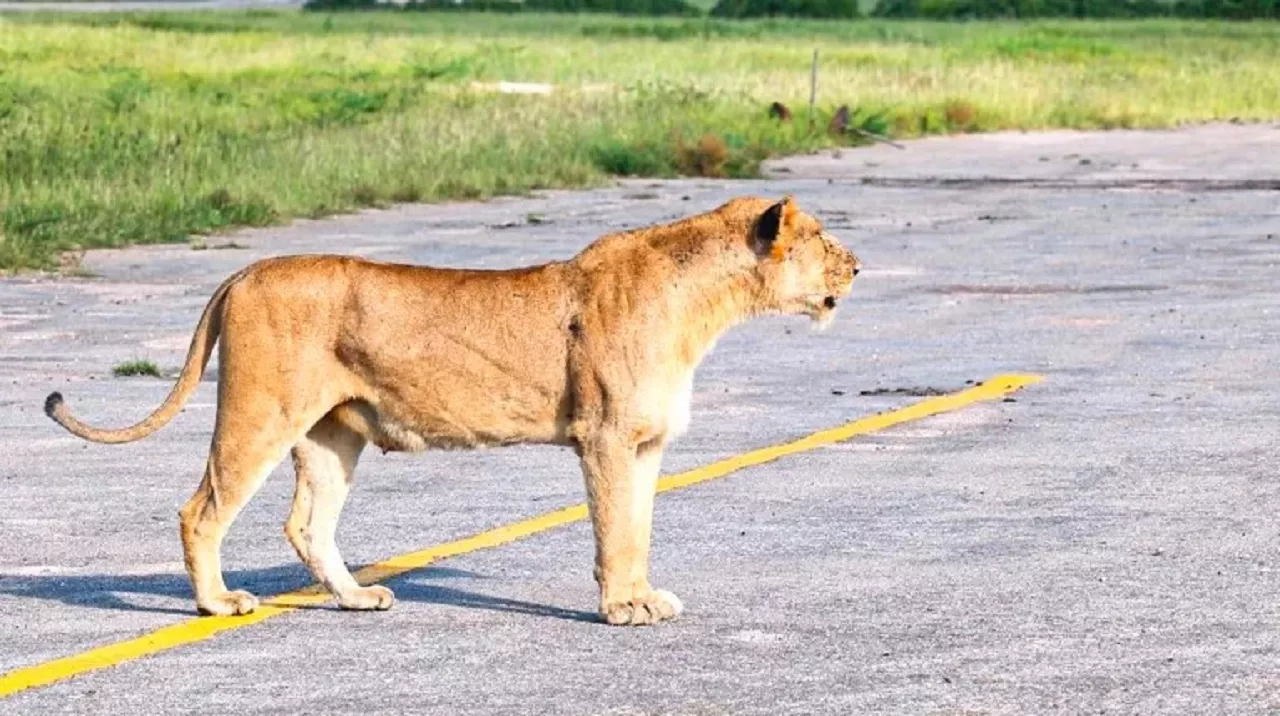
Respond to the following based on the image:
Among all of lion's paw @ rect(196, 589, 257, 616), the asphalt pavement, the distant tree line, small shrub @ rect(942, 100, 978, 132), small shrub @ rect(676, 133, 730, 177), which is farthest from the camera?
the distant tree line

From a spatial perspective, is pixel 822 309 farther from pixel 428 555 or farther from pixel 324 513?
pixel 428 555

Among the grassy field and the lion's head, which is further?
the grassy field

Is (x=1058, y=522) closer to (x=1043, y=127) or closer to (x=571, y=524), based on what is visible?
(x=571, y=524)

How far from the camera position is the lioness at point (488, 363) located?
339 inches

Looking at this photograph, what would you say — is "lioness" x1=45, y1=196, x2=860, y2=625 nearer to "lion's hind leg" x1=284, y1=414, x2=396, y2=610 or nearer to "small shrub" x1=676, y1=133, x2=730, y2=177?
"lion's hind leg" x1=284, y1=414, x2=396, y2=610

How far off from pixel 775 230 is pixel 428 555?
182 centimetres

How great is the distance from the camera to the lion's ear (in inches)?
349

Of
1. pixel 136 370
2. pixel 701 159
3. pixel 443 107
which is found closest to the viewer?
pixel 136 370

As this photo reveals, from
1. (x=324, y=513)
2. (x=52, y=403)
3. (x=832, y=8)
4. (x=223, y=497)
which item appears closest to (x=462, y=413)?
(x=324, y=513)

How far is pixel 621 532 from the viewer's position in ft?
28.0

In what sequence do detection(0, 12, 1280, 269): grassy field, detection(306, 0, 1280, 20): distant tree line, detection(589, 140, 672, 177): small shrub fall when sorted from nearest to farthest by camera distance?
1. detection(0, 12, 1280, 269): grassy field
2. detection(589, 140, 672, 177): small shrub
3. detection(306, 0, 1280, 20): distant tree line

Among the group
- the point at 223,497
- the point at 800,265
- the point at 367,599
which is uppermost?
the point at 800,265

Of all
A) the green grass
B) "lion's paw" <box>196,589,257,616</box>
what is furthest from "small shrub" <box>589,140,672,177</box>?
"lion's paw" <box>196,589,257,616</box>

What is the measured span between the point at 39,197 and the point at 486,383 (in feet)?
60.4
